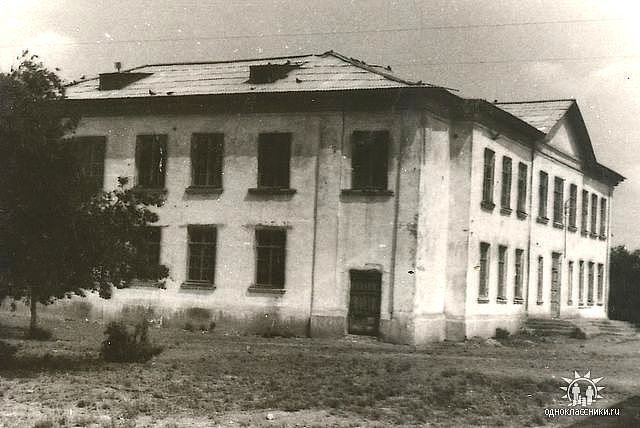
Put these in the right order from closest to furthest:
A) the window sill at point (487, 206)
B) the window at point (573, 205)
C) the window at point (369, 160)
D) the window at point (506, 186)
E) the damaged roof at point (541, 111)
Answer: the window at point (369, 160), the window sill at point (487, 206), the window at point (506, 186), the damaged roof at point (541, 111), the window at point (573, 205)

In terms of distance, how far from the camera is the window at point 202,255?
84.3 feet

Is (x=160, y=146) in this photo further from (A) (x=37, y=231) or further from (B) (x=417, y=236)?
(A) (x=37, y=231)

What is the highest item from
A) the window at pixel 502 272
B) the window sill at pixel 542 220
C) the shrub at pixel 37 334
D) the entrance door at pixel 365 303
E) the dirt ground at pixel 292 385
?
the window sill at pixel 542 220

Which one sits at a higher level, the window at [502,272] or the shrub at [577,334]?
the window at [502,272]

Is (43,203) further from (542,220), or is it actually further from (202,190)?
(542,220)

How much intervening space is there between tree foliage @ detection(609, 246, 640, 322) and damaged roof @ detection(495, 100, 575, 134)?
1461cm

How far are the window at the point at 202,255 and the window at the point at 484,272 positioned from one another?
8888 mm

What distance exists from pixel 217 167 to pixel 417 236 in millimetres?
7013

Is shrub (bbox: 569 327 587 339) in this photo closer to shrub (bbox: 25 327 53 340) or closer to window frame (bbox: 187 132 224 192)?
window frame (bbox: 187 132 224 192)

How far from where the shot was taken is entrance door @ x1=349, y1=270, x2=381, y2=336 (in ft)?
77.6

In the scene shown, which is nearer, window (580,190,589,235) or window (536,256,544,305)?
window (536,256,544,305)

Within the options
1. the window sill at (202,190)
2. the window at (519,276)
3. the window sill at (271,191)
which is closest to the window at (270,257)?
the window sill at (271,191)

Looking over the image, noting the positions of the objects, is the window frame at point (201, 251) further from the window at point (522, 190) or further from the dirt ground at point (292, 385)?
the window at point (522, 190)
